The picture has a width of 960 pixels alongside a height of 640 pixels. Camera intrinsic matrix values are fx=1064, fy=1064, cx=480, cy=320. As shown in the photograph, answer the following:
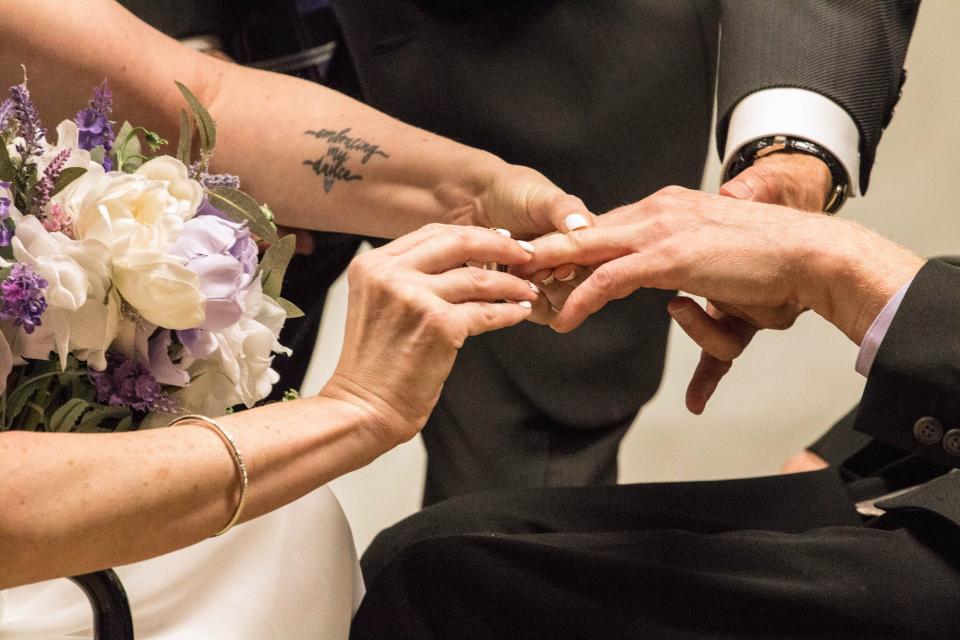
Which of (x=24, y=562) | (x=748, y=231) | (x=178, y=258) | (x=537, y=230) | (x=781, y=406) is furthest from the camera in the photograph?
(x=781, y=406)

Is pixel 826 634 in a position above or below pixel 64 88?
below

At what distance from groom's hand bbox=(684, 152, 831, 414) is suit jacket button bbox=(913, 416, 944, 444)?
31 centimetres

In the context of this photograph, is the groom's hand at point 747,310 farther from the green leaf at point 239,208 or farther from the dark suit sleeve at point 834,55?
the green leaf at point 239,208

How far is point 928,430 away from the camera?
1.00 m

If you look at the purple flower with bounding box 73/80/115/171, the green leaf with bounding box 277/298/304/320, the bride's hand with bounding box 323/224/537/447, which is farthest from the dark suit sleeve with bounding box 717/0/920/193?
the purple flower with bounding box 73/80/115/171

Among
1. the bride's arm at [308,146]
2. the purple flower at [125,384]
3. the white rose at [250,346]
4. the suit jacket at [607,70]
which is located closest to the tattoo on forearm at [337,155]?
the bride's arm at [308,146]

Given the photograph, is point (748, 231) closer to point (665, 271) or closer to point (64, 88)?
point (665, 271)

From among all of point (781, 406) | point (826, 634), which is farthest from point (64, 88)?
point (781, 406)

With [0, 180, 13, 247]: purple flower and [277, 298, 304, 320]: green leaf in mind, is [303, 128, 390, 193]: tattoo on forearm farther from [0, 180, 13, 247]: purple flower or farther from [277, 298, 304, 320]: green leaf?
[0, 180, 13, 247]: purple flower

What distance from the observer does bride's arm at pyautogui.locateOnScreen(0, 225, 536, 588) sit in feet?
2.43

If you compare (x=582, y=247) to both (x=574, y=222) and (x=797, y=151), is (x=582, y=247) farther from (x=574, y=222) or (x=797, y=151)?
(x=797, y=151)

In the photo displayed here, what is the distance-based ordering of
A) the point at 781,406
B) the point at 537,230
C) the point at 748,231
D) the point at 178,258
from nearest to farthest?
the point at 178,258 → the point at 748,231 → the point at 537,230 → the point at 781,406

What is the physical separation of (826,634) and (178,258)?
691 millimetres

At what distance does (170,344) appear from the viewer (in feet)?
2.97
